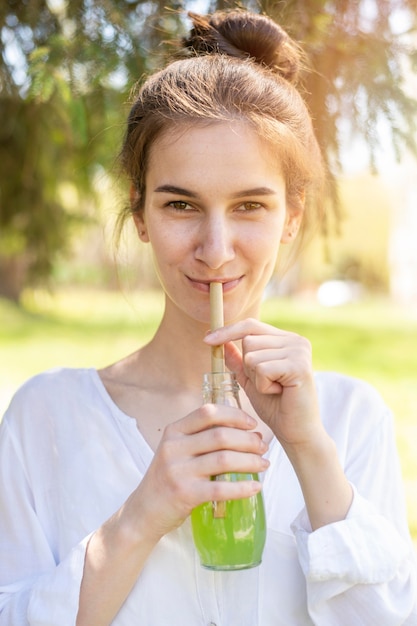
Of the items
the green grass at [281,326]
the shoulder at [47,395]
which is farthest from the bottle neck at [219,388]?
the green grass at [281,326]

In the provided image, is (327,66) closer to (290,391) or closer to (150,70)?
(150,70)

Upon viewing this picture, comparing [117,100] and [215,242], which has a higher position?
[117,100]

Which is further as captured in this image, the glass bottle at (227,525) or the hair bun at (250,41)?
the hair bun at (250,41)

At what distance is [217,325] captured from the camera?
1.47 m

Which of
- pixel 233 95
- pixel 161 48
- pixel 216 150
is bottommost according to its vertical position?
pixel 216 150

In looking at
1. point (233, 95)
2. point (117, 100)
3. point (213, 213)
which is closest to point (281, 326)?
point (117, 100)

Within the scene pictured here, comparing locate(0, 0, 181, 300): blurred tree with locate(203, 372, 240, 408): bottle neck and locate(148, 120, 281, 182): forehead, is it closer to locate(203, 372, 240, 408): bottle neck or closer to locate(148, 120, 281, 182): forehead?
locate(148, 120, 281, 182): forehead

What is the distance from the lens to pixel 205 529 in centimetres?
142

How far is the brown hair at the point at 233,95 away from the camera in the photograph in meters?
1.68

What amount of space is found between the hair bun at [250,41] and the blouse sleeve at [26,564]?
1049mm

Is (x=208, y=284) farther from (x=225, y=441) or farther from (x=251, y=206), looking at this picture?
(x=225, y=441)

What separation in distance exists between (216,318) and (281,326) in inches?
432

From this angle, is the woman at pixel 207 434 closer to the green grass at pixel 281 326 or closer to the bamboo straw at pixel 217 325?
the bamboo straw at pixel 217 325

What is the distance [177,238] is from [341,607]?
0.80 metres
